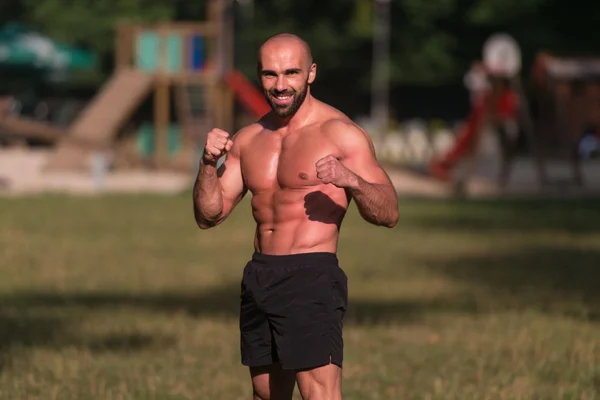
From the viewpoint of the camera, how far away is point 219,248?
65.3ft

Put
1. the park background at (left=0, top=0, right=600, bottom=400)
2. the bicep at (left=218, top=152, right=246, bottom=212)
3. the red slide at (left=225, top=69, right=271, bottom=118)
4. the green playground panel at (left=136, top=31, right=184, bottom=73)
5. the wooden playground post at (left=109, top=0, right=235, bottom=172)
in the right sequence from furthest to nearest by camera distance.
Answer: the green playground panel at (left=136, top=31, right=184, bottom=73) < the wooden playground post at (left=109, top=0, right=235, bottom=172) < the red slide at (left=225, top=69, right=271, bottom=118) < the park background at (left=0, top=0, right=600, bottom=400) < the bicep at (left=218, top=152, right=246, bottom=212)

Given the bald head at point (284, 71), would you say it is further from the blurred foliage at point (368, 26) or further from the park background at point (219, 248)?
the blurred foliage at point (368, 26)

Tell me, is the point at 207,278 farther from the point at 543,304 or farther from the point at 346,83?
the point at 346,83

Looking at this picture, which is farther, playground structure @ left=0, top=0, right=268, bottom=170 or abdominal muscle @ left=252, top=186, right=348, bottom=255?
playground structure @ left=0, top=0, right=268, bottom=170

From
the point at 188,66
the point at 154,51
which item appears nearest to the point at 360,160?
the point at 188,66

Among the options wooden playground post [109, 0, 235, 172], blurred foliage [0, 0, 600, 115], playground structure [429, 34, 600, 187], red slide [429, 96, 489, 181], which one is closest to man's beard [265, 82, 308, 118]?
playground structure [429, 34, 600, 187]

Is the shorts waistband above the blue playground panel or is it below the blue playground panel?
below

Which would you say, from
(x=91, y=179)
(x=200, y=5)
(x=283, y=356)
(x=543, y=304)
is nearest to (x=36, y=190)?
(x=91, y=179)

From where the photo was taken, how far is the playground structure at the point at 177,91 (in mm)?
36812

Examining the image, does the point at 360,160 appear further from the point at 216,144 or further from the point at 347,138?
the point at 216,144

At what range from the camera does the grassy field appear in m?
9.38

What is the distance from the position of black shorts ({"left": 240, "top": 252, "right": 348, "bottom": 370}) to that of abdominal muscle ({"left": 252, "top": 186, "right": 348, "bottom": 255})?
46 millimetres

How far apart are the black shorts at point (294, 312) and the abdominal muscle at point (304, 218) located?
46 mm

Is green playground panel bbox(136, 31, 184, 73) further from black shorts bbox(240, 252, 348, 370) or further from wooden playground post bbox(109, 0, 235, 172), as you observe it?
black shorts bbox(240, 252, 348, 370)
